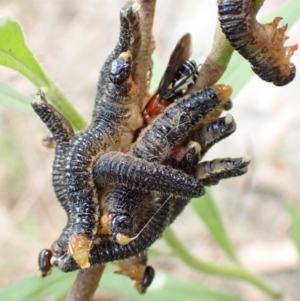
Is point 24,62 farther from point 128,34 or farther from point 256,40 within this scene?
point 256,40

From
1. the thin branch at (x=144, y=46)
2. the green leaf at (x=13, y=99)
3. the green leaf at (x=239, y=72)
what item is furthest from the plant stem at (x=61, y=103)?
the green leaf at (x=239, y=72)

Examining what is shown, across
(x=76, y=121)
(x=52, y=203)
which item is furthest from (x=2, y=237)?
(x=76, y=121)

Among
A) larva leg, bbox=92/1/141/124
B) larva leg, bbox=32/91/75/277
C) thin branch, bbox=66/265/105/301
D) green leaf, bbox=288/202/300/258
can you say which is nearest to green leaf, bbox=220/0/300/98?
larva leg, bbox=92/1/141/124

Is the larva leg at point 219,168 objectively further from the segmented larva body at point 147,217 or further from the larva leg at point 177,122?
the larva leg at point 177,122

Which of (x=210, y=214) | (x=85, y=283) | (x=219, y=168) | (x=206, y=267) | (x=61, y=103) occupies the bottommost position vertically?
(x=85, y=283)

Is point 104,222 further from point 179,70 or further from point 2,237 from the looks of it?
point 2,237

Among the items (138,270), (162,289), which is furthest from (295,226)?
(138,270)

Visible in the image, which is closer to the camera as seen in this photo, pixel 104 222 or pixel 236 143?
pixel 104 222
